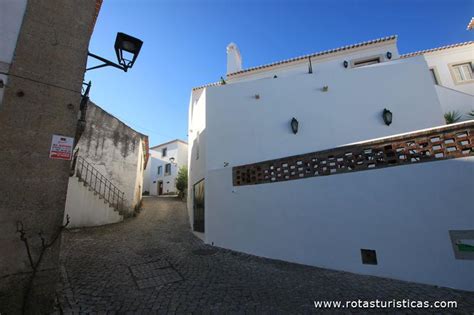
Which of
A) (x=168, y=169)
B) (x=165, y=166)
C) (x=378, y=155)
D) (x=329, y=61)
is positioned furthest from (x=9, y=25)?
(x=165, y=166)

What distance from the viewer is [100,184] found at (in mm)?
12102

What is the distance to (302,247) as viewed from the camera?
6012 mm

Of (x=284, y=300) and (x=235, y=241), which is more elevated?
(x=235, y=241)

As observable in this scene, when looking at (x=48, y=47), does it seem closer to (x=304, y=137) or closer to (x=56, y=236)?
(x=56, y=236)

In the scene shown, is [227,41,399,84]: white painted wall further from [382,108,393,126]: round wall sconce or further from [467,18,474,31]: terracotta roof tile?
[467,18,474,31]: terracotta roof tile

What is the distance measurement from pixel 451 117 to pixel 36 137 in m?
14.7

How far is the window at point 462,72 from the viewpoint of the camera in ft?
42.9

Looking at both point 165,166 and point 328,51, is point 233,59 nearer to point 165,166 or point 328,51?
point 328,51

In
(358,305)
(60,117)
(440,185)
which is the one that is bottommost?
(358,305)

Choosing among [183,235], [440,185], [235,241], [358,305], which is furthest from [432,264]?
[183,235]

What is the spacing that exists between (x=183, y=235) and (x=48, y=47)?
302 inches

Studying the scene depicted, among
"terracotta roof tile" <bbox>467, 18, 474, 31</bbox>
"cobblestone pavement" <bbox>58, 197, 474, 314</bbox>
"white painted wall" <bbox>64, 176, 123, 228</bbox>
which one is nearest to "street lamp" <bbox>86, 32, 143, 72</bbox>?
"cobblestone pavement" <bbox>58, 197, 474, 314</bbox>

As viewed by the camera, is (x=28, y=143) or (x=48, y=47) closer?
(x=28, y=143)

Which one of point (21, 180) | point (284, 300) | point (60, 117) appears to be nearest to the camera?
point (21, 180)
